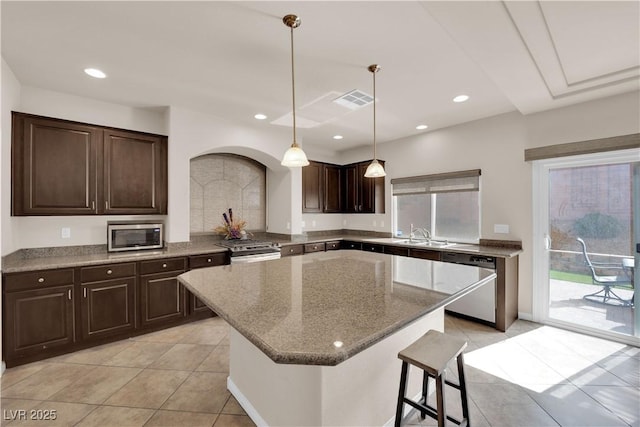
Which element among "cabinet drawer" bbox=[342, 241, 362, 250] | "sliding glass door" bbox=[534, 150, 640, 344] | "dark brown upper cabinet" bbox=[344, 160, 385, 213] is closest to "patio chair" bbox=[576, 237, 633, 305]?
"sliding glass door" bbox=[534, 150, 640, 344]

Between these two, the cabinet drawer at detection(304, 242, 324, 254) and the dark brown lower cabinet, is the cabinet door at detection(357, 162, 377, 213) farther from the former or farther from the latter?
the dark brown lower cabinet

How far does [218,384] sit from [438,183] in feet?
12.5

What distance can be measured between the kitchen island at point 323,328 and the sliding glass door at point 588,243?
2.13m

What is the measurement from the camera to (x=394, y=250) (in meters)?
4.25

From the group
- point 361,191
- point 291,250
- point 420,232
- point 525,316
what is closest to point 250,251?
point 291,250

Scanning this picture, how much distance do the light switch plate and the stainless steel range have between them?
2.98 metres

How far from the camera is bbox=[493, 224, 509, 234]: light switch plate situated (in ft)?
12.1

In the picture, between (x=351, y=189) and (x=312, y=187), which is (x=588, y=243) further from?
(x=312, y=187)

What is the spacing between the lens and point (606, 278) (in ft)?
10.2

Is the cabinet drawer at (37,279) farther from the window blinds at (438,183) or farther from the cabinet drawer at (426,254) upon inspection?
the window blinds at (438,183)

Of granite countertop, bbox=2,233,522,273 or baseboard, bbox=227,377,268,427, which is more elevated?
granite countertop, bbox=2,233,522,273

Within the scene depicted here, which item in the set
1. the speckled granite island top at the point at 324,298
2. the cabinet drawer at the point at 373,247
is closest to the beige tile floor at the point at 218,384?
the speckled granite island top at the point at 324,298

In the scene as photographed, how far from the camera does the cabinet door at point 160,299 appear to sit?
10.3ft

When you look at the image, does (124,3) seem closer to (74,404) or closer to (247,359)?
(247,359)
